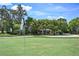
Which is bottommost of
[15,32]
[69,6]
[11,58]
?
[11,58]

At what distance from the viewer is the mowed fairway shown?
6.41 meters

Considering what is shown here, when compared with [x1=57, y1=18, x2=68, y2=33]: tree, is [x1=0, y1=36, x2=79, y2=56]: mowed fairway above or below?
below

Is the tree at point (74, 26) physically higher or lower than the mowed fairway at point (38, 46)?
higher

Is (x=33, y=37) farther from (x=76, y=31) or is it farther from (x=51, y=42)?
A: (x=76, y=31)

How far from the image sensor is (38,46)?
645 cm

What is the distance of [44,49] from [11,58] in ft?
1.83

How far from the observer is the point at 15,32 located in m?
6.47

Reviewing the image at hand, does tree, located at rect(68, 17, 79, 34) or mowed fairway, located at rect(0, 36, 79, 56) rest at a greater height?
tree, located at rect(68, 17, 79, 34)

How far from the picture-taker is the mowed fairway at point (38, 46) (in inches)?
253

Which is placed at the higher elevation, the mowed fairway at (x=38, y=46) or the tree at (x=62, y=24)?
the tree at (x=62, y=24)

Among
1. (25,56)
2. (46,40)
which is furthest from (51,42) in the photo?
(25,56)

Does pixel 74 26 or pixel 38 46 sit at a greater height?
pixel 74 26

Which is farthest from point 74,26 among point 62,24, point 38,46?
point 38,46

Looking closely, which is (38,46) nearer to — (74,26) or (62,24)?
(62,24)
